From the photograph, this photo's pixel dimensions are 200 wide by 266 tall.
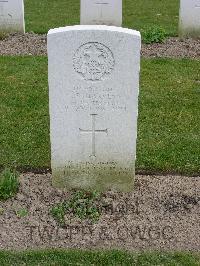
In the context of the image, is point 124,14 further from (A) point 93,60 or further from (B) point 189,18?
(A) point 93,60

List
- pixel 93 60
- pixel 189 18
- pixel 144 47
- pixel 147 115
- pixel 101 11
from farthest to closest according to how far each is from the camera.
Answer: pixel 101 11 < pixel 189 18 < pixel 144 47 < pixel 147 115 < pixel 93 60

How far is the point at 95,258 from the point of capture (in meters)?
4.26

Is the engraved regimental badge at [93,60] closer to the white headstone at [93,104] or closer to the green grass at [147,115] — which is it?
the white headstone at [93,104]

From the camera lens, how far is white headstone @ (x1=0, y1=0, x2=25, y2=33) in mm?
10172

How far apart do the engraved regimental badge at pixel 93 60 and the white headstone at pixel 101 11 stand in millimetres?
6286

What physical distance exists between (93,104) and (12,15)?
20.1ft

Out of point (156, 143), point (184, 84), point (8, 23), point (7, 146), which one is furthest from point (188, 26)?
point (7, 146)

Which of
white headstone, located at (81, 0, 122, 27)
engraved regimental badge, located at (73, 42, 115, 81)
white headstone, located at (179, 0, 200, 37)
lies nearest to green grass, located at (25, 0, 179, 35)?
white headstone, located at (179, 0, 200, 37)

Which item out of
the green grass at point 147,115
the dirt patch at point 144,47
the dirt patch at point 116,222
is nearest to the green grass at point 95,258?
the dirt patch at point 116,222

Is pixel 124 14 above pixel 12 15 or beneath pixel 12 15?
beneath

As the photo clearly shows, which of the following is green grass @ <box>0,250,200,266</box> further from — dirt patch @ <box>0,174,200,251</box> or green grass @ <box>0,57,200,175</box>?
green grass @ <box>0,57,200,175</box>

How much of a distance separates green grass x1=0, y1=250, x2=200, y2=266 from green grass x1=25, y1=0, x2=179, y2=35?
23.5ft

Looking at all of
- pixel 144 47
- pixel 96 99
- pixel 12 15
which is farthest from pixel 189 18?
pixel 96 99

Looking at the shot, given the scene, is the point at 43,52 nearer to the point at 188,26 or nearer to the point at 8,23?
the point at 8,23
